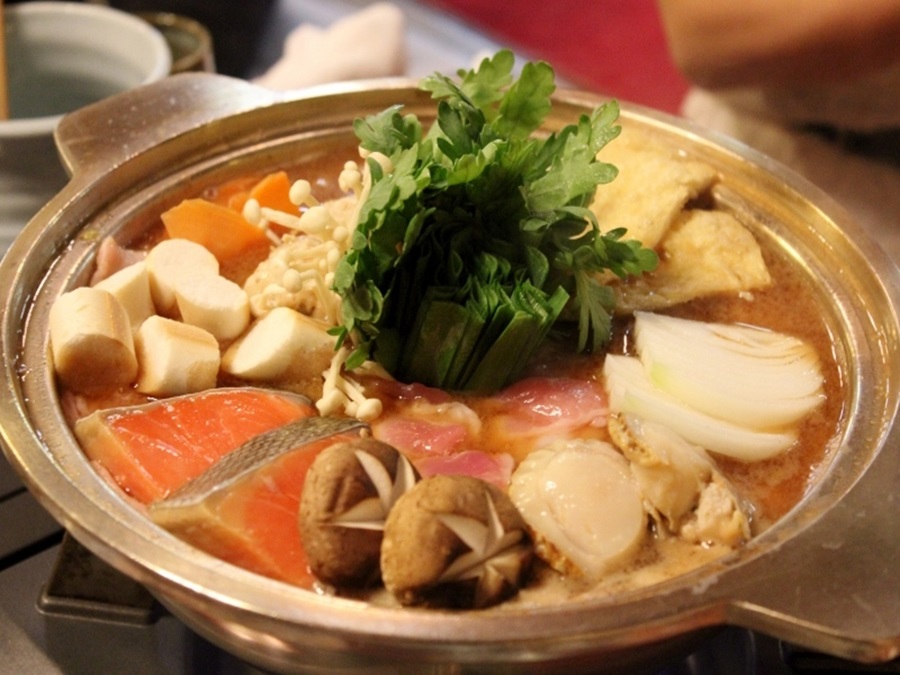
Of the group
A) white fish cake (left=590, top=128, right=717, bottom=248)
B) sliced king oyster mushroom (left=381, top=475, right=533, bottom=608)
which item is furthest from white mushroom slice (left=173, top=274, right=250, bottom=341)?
white fish cake (left=590, top=128, right=717, bottom=248)

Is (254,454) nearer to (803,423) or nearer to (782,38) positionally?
(803,423)

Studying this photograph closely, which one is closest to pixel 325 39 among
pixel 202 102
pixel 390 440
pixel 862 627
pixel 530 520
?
pixel 202 102

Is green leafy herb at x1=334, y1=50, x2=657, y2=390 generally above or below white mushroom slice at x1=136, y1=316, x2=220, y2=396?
above

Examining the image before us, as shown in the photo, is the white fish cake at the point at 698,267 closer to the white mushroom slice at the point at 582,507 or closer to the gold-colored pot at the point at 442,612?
the gold-colored pot at the point at 442,612

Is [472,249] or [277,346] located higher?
[472,249]

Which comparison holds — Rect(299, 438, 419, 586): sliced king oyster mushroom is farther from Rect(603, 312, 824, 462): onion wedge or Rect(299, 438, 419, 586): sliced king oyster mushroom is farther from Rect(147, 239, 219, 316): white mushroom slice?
Rect(147, 239, 219, 316): white mushroom slice

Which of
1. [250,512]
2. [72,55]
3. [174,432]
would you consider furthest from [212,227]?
[72,55]
